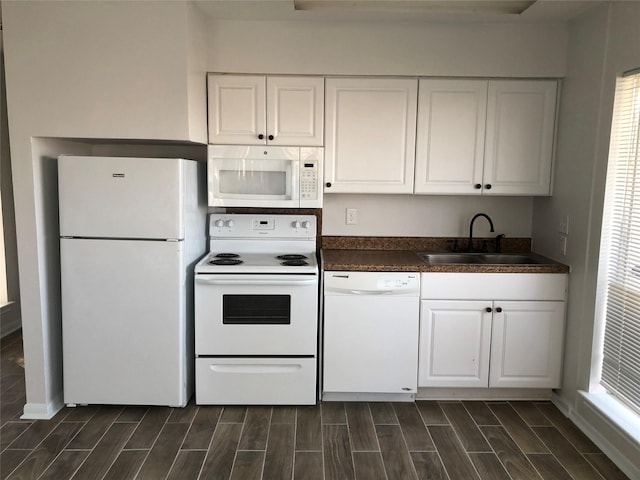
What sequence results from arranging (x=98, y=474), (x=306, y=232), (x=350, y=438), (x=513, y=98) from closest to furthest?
(x=98, y=474) → (x=350, y=438) → (x=513, y=98) → (x=306, y=232)

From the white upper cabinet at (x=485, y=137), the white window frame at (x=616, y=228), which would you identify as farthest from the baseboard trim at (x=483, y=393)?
the white upper cabinet at (x=485, y=137)

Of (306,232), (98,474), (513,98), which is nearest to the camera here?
(98,474)

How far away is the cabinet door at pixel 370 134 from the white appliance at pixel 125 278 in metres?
0.92

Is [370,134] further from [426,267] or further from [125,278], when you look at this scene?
[125,278]

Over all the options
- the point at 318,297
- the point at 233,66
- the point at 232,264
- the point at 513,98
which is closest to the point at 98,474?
the point at 232,264

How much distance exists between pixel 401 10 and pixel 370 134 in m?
0.73

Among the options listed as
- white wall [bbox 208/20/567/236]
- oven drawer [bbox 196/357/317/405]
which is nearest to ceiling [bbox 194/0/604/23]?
white wall [bbox 208/20/567/236]

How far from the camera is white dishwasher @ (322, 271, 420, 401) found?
2787 mm

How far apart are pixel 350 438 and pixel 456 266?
1152 millimetres

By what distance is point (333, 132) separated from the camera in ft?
9.77

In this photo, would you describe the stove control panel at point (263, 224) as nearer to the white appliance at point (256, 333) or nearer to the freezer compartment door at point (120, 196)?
the white appliance at point (256, 333)

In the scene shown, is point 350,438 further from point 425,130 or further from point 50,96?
point 50,96

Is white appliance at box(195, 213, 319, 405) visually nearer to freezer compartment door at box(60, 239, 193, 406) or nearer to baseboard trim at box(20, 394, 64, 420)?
freezer compartment door at box(60, 239, 193, 406)

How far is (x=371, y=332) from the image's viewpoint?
9.26 feet
